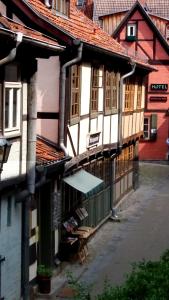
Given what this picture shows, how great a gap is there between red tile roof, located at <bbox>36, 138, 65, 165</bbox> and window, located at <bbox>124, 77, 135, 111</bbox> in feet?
31.8

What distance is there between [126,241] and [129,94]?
7184 millimetres

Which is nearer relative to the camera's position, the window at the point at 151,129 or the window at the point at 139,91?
the window at the point at 139,91

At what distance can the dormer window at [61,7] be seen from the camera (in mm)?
16950

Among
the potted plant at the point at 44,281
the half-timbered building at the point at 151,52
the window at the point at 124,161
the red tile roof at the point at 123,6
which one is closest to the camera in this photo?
the potted plant at the point at 44,281

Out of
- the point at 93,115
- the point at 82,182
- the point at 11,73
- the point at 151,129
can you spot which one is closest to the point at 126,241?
the point at 82,182

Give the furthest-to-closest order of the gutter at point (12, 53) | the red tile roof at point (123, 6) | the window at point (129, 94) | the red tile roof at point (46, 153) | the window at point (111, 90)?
the red tile roof at point (123, 6)
the window at point (129, 94)
the window at point (111, 90)
the red tile roof at point (46, 153)
the gutter at point (12, 53)

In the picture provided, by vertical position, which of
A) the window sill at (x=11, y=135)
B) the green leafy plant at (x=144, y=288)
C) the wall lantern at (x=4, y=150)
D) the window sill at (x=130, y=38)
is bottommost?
the green leafy plant at (x=144, y=288)

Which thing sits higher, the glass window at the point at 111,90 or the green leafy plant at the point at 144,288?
the glass window at the point at 111,90

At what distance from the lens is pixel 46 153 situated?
14227mm

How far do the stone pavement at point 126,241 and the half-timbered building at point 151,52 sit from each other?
9931 millimetres

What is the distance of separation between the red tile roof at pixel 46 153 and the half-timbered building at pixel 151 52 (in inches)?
911

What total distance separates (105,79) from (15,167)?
27.8ft

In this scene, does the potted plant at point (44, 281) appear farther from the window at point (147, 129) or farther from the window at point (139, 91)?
the window at point (147, 129)

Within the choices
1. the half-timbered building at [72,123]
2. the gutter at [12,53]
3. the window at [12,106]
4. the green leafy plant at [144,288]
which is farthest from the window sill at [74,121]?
the green leafy plant at [144,288]
